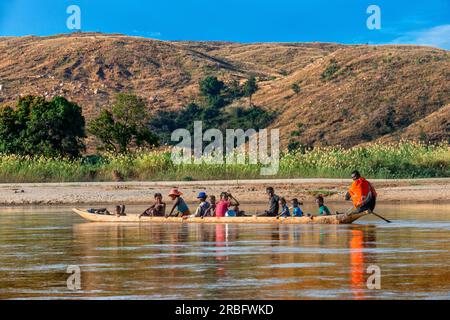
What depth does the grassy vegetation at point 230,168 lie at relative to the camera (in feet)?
170

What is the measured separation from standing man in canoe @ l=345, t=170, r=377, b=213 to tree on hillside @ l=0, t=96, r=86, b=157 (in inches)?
1490

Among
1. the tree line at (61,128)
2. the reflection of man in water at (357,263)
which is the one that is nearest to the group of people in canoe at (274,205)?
the reflection of man in water at (357,263)

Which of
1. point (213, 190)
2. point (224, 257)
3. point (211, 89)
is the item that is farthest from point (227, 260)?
point (211, 89)

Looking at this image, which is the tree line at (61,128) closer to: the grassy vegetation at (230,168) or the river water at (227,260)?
the grassy vegetation at (230,168)

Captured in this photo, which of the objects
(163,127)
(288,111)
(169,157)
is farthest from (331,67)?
(169,157)

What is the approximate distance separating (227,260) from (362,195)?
32.8ft

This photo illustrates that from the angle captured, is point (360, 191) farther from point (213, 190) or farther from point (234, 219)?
point (213, 190)

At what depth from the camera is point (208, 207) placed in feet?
107

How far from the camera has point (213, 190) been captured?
46219 mm

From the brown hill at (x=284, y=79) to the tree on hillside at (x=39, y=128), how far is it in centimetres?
3015

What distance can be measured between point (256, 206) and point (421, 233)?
1577 centimetres

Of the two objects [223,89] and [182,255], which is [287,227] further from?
[223,89]

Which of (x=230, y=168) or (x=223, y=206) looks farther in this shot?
(x=230, y=168)

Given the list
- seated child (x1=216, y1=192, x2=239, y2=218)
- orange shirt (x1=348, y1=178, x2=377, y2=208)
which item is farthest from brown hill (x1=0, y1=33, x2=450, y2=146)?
orange shirt (x1=348, y1=178, x2=377, y2=208)
